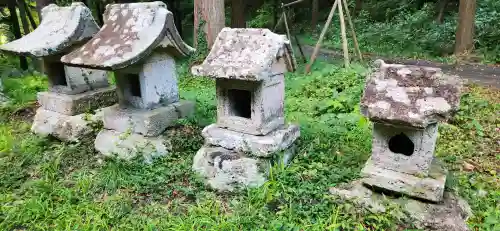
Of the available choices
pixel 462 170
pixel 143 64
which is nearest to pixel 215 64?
pixel 143 64

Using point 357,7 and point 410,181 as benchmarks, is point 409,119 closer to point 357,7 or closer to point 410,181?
point 410,181

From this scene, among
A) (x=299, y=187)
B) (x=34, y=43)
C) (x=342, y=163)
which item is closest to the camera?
(x=299, y=187)

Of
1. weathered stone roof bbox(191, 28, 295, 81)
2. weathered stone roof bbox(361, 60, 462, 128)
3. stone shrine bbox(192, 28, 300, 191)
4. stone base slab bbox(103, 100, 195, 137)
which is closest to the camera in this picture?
weathered stone roof bbox(361, 60, 462, 128)

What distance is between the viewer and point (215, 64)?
16.3 ft

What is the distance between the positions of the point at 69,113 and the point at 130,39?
7.94ft

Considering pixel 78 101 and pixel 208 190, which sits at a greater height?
pixel 78 101

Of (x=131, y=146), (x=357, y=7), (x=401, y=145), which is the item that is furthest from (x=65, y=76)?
(x=357, y=7)

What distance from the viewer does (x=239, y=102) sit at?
5613 millimetres

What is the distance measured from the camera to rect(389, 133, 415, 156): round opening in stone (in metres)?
4.74

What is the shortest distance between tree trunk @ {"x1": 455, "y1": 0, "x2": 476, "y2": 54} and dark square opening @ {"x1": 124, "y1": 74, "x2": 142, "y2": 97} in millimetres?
11250

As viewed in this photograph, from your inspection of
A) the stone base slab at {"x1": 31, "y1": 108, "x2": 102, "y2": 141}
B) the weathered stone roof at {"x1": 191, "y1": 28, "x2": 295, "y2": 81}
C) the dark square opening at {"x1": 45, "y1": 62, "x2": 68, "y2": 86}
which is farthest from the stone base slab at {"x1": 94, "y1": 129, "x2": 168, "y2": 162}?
the dark square opening at {"x1": 45, "y1": 62, "x2": 68, "y2": 86}

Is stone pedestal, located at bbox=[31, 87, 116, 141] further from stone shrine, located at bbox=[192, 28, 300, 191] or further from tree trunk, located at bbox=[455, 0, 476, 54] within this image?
tree trunk, located at bbox=[455, 0, 476, 54]

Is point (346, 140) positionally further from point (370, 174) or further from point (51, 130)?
point (51, 130)

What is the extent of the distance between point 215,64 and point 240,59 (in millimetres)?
354
